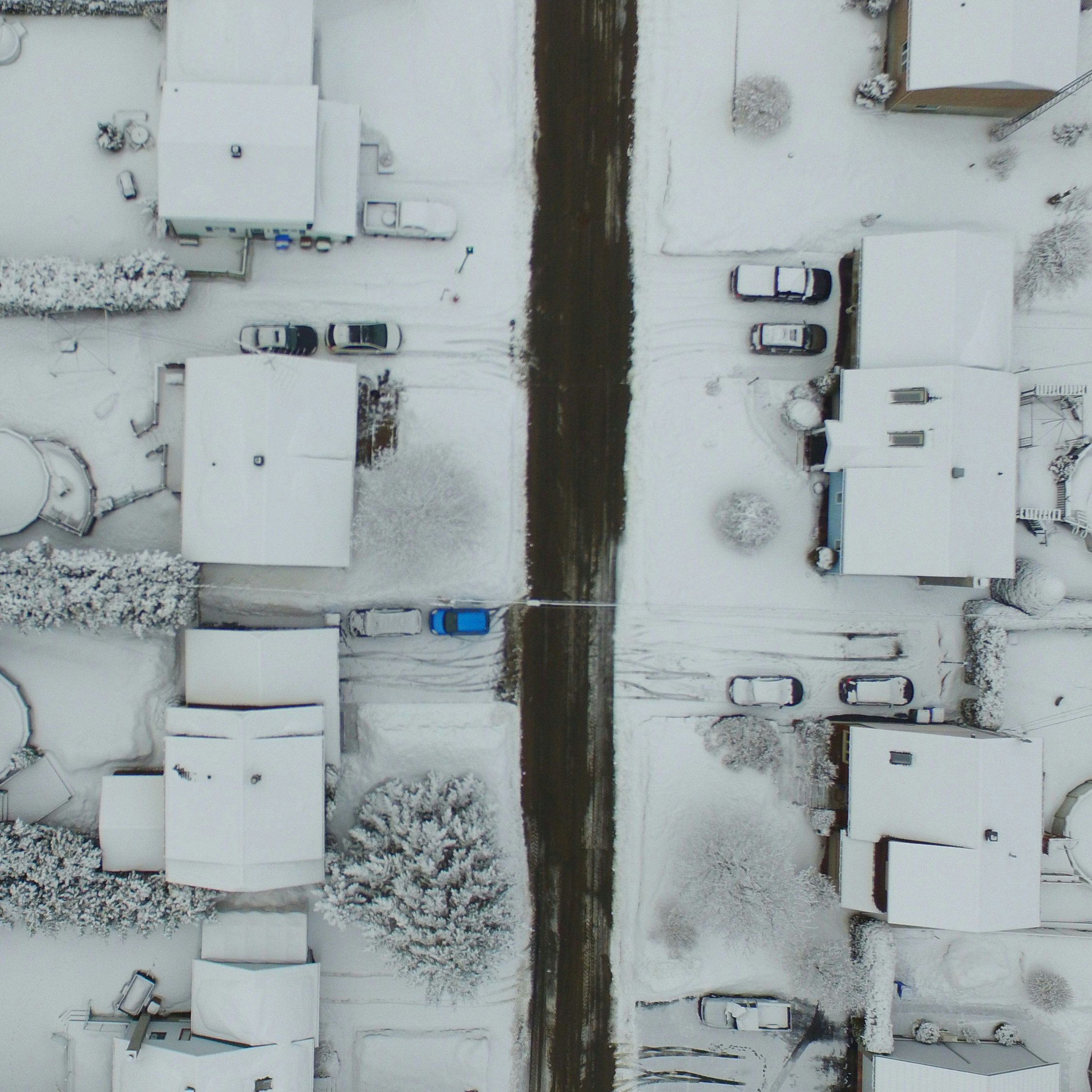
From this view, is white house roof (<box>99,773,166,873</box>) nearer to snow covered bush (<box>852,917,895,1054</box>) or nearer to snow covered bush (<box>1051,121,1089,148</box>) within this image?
snow covered bush (<box>852,917,895,1054</box>)

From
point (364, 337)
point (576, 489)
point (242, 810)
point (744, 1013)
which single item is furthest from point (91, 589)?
point (744, 1013)

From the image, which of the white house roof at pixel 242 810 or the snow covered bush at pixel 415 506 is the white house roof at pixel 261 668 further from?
the snow covered bush at pixel 415 506

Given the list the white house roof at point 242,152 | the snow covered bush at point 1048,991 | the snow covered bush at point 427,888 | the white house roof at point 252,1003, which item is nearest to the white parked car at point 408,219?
the white house roof at point 242,152

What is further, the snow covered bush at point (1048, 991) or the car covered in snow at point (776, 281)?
the snow covered bush at point (1048, 991)

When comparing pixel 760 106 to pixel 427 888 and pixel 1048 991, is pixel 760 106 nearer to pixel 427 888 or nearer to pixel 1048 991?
pixel 427 888

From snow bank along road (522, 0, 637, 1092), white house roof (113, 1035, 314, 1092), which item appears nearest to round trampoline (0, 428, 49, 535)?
snow bank along road (522, 0, 637, 1092)
